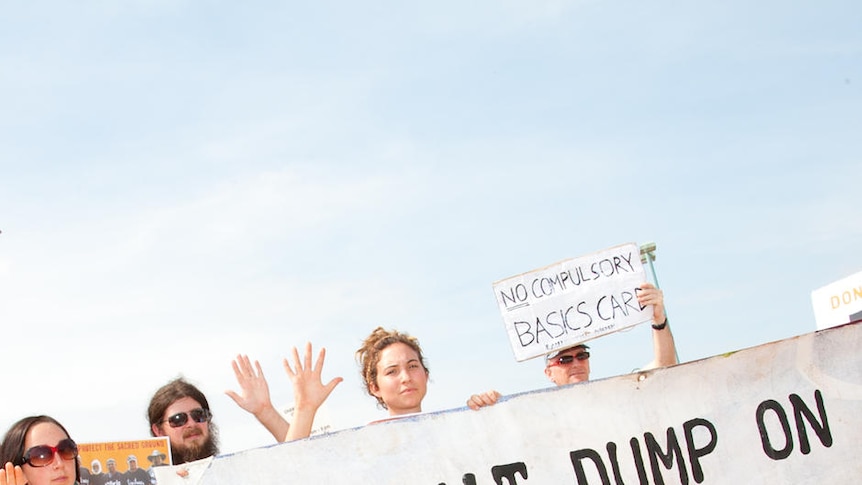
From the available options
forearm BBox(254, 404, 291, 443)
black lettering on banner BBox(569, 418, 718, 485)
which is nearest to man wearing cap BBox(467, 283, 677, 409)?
black lettering on banner BBox(569, 418, 718, 485)

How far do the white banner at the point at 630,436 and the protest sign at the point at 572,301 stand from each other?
921 mm

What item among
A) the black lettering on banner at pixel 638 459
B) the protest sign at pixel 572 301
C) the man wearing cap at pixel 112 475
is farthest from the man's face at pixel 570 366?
the man wearing cap at pixel 112 475

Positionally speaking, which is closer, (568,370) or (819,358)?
(819,358)

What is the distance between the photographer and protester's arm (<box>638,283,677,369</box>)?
207 inches

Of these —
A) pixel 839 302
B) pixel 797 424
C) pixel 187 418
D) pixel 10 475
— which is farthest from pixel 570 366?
pixel 839 302

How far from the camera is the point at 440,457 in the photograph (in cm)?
464

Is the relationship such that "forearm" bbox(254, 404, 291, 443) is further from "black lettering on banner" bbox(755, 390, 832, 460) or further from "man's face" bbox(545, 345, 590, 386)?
"black lettering on banner" bbox(755, 390, 832, 460)

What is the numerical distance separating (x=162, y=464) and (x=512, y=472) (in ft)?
5.16

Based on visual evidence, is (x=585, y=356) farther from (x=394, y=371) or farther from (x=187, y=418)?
(x=187, y=418)

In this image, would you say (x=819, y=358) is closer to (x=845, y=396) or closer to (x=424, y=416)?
(x=845, y=396)

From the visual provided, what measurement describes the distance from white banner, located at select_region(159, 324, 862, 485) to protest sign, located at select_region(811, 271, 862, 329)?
9.56 metres

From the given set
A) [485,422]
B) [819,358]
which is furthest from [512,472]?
[819,358]

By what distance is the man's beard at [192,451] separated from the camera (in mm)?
4988

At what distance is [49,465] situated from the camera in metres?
4.31
